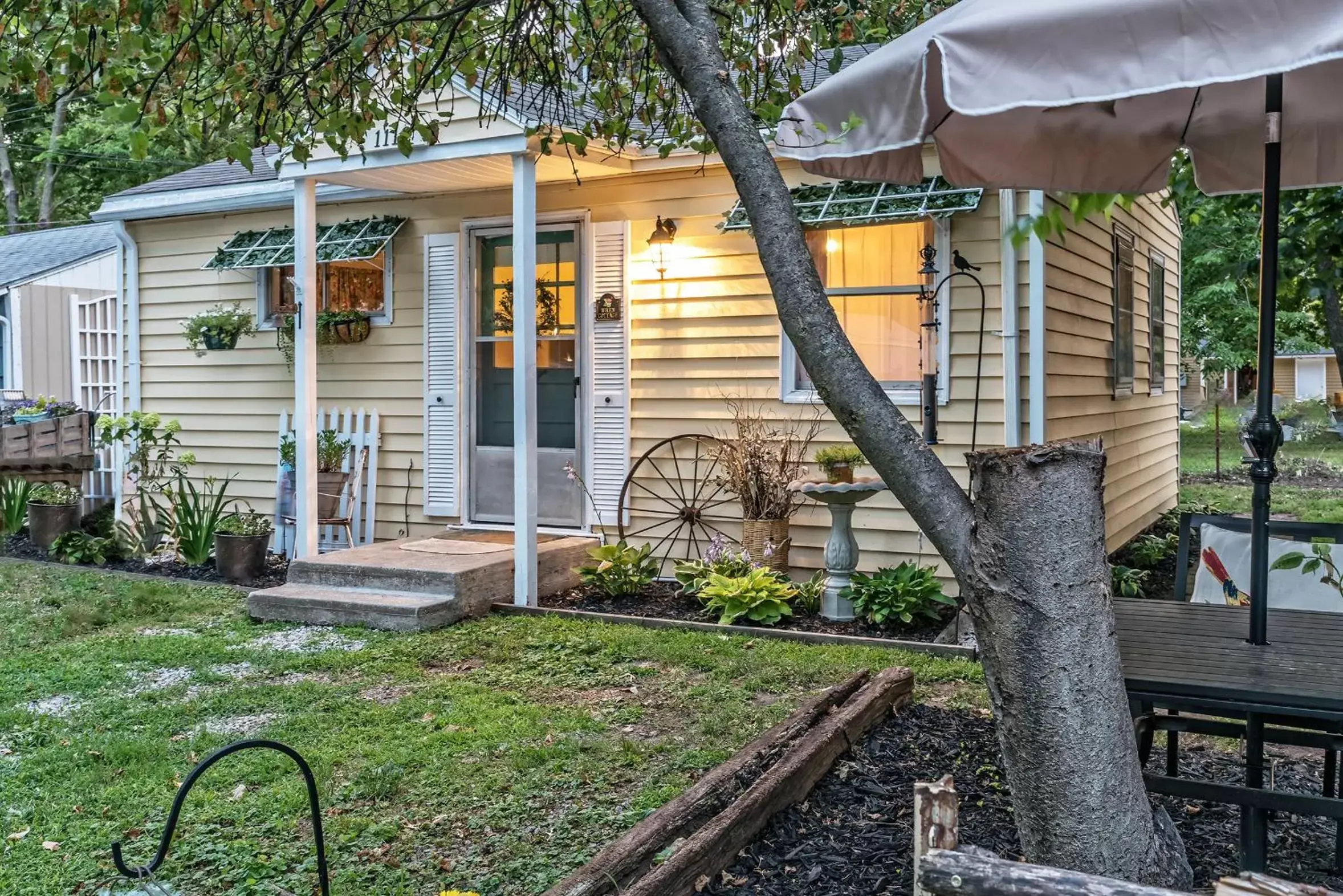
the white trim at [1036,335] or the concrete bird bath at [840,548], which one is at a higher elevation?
the white trim at [1036,335]

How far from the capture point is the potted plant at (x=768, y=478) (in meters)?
6.60

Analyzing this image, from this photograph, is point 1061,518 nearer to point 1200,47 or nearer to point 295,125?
point 1200,47

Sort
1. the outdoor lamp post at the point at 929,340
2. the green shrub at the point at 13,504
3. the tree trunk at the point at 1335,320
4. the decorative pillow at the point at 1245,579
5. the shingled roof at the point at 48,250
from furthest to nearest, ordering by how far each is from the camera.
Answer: the shingled roof at the point at 48,250, the green shrub at the point at 13,504, the tree trunk at the point at 1335,320, the outdoor lamp post at the point at 929,340, the decorative pillow at the point at 1245,579

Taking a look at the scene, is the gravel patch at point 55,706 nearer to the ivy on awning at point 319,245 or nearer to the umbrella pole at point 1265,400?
the ivy on awning at point 319,245

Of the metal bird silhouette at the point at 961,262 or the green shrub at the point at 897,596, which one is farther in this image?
the metal bird silhouette at the point at 961,262

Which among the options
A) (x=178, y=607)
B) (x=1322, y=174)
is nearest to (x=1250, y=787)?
(x=1322, y=174)

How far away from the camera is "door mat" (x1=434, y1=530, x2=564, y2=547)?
734 centimetres

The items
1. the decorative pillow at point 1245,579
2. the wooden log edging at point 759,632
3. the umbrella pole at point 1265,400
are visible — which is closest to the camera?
the umbrella pole at point 1265,400

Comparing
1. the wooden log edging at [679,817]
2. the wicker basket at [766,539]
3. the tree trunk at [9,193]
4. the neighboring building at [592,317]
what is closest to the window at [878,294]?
the neighboring building at [592,317]

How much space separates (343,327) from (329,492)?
1.27m

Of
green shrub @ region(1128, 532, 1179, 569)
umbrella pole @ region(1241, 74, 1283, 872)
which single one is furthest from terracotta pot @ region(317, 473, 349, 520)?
umbrella pole @ region(1241, 74, 1283, 872)

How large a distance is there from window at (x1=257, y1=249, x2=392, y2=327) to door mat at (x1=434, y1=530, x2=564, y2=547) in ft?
5.49

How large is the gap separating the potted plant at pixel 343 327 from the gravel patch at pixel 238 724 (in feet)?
14.0

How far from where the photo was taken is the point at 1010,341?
601 cm
